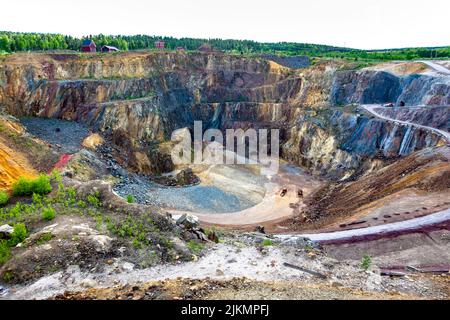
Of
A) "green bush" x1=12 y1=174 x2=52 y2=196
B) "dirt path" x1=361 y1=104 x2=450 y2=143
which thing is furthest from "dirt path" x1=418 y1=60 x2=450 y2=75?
"green bush" x1=12 y1=174 x2=52 y2=196

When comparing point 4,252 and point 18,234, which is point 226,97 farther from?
point 4,252

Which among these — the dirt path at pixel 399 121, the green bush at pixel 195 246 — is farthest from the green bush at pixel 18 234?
the dirt path at pixel 399 121

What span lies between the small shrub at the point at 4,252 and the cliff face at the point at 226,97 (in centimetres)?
3331

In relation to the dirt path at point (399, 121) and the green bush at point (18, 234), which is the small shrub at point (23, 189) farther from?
the dirt path at point (399, 121)

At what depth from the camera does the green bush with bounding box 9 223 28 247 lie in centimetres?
1661

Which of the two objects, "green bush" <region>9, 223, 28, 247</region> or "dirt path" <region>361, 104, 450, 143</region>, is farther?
"dirt path" <region>361, 104, 450, 143</region>

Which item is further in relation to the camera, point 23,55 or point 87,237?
point 23,55

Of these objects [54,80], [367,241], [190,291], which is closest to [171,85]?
[54,80]

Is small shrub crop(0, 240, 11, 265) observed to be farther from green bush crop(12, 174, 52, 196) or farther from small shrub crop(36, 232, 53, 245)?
green bush crop(12, 174, 52, 196)

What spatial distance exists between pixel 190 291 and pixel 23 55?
54627mm

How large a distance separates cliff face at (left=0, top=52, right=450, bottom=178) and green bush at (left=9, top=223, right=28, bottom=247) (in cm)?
3263
